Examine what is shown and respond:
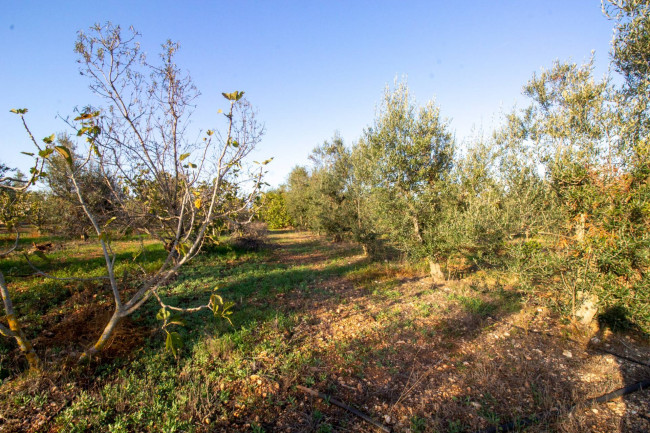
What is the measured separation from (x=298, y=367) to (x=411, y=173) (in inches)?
273

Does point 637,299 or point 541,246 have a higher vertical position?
point 541,246

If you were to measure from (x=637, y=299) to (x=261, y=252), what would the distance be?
1566 centimetres

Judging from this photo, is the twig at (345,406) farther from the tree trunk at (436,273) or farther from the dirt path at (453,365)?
the tree trunk at (436,273)

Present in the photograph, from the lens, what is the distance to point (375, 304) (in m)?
8.21

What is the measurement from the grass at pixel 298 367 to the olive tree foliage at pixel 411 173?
77.5 inches

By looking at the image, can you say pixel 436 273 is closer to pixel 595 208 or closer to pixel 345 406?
pixel 595 208

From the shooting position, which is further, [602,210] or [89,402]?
[602,210]

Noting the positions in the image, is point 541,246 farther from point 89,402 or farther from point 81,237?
point 81,237

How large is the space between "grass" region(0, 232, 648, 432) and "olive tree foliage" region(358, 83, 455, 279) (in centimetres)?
197

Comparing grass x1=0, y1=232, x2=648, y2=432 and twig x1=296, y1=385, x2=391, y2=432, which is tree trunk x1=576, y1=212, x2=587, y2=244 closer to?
grass x1=0, y1=232, x2=648, y2=432

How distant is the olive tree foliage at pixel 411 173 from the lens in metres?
9.31

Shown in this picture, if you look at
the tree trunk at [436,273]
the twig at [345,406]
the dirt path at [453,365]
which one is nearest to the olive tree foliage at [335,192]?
the tree trunk at [436,273]

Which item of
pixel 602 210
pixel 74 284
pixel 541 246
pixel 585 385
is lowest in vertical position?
pixel 585 385


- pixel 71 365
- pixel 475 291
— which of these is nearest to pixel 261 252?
pixel 475 291
